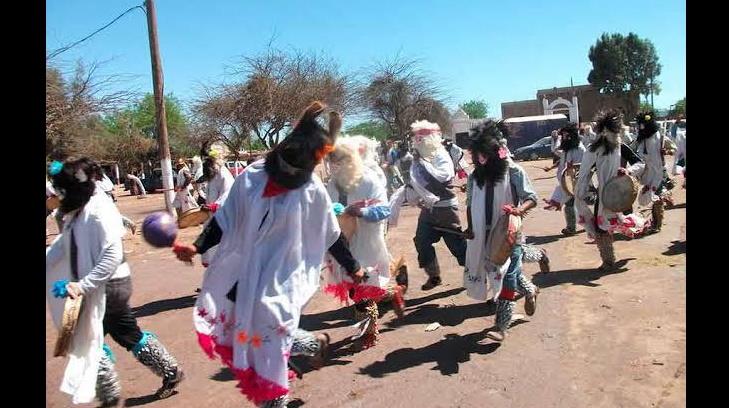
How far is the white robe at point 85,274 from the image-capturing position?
3898 millimetres

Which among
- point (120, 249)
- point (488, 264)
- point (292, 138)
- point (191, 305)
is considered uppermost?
point (292, 138)

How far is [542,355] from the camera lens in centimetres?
501

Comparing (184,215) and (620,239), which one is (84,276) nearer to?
(184,215)

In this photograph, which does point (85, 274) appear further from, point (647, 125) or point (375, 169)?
point (647, 125)

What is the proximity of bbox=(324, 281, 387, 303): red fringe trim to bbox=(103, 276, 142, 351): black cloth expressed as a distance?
5.96ft

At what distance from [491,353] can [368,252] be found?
4.58ft

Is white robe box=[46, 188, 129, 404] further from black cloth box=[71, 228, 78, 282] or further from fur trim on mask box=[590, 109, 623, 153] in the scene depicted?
fur trim on mask box=[590, 109, 623, 153]

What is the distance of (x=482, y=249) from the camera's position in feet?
18.0

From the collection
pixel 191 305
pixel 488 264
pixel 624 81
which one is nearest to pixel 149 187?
pixel 191 305

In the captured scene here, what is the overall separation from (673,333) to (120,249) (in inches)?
173

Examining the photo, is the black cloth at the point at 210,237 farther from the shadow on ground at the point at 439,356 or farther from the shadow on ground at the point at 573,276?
the shadow on ground at the point at 573,276

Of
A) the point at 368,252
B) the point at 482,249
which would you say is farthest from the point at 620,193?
the point at 368,252

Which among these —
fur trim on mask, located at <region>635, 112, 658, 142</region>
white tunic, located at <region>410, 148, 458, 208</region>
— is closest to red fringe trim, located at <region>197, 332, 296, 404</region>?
white tunic, located at <region>410, 148, 458, 208</region>

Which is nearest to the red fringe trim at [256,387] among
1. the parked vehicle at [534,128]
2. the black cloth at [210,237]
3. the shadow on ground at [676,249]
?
the black cloth at [210,237]
